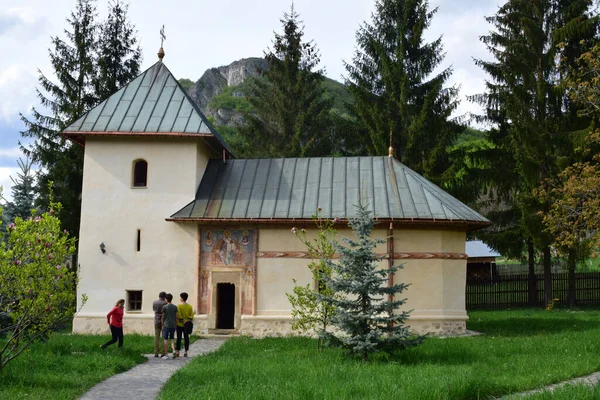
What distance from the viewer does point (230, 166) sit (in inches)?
810

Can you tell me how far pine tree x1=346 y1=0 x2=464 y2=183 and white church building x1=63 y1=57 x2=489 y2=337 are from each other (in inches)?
323

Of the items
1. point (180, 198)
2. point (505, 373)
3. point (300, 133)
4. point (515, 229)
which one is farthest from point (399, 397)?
point (300, 133)

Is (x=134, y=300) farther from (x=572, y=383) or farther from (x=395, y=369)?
(x=572, y=383)

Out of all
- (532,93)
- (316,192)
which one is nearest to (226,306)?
(316,192)

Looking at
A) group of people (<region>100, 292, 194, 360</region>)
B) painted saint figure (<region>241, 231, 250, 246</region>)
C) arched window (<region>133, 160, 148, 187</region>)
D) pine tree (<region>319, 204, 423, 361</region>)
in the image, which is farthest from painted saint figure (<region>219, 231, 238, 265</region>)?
pine tree (<region>319, 204, 423, 361</region>)

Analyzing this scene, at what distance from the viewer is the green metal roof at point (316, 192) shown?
710 inches

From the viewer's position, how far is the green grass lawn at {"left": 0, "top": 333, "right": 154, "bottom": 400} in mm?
9406

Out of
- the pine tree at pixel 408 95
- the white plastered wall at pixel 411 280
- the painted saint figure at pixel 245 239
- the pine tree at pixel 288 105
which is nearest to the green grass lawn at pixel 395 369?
the white plastered wall at pixel 411 280

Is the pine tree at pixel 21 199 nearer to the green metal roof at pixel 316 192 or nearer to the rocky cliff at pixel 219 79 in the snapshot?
the green metal roof at pixel 316 192

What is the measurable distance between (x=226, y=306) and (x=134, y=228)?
3.96m

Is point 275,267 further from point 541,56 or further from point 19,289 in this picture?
point 541,56

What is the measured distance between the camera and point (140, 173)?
19391 millimetres

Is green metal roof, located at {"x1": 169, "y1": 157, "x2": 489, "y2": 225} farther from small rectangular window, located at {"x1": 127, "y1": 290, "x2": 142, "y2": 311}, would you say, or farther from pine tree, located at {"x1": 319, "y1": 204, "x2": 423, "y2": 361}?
pine tree, located at {"x1": 319, "y1": 204, "x2": 423, "y2": 361}

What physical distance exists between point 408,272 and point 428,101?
1180 cm
